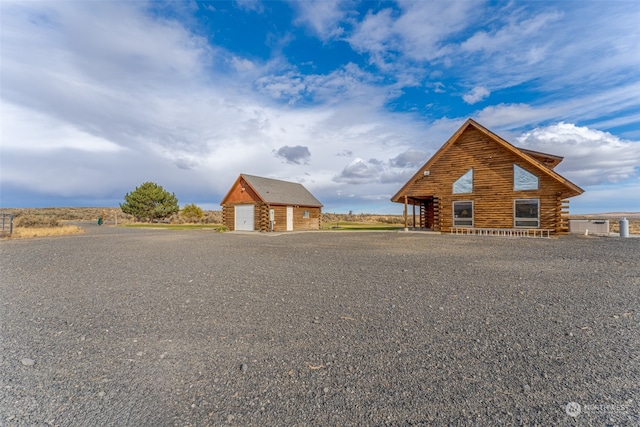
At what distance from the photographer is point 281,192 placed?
1194 inches

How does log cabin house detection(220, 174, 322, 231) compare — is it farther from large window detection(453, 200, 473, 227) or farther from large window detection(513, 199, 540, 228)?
large window detection(513, 199, 540, 228)

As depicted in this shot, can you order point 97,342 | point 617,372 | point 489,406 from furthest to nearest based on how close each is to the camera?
point 97,342 < point 617,372 < point 489,406

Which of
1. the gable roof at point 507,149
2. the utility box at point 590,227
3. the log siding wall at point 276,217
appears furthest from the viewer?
the log siding wall at point 276,217

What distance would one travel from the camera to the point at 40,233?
21.7m

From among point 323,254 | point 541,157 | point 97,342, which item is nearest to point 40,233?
point 323,254

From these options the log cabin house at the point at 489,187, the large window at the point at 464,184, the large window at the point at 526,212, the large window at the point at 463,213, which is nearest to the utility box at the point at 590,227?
the log cabin house at the point at 489,187

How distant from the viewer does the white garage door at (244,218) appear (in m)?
27.5

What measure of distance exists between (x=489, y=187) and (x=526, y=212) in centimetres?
255

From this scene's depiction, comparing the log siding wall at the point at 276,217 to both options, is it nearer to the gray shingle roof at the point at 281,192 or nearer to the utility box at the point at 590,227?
the gray shingle roof at the point at 281,192

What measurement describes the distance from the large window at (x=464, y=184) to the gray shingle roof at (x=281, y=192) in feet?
46.8

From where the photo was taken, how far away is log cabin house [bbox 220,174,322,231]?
26.8 meters

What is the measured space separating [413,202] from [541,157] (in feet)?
30.2

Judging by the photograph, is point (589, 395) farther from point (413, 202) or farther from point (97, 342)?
point (413, 202)

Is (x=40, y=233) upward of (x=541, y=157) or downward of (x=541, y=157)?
downward
